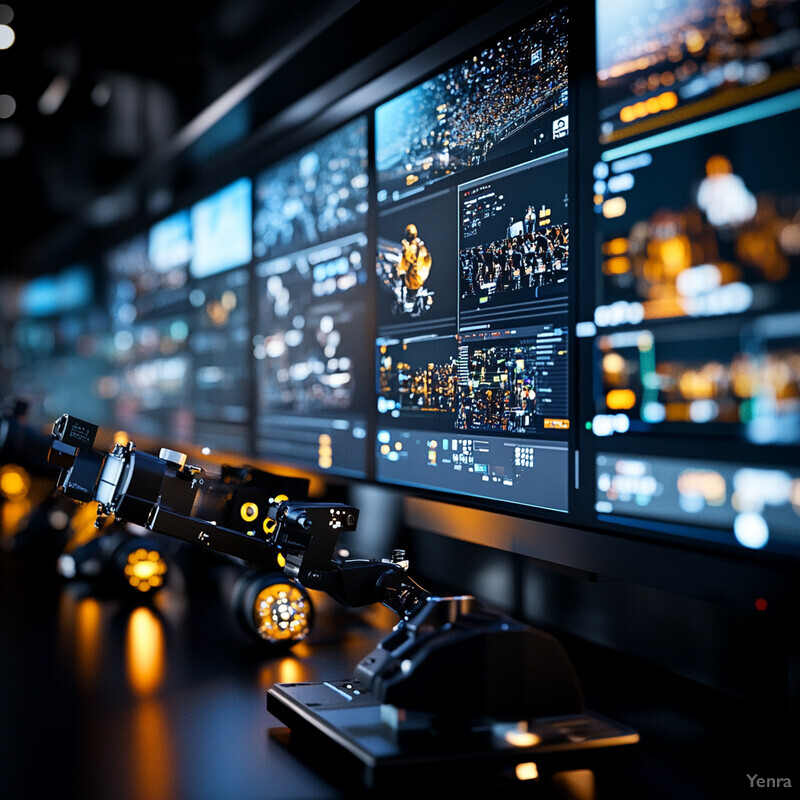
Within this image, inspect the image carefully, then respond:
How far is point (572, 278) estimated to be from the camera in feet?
6.76

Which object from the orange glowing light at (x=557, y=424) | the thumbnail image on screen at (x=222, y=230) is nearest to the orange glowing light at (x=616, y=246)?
the orange glowing light at (x=557, y=424)

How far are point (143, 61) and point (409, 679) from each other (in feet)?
10.9

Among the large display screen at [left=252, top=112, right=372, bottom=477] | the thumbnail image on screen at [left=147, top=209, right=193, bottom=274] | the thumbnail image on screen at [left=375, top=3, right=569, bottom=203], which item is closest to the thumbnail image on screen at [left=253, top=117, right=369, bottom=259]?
the large display screen at [left=252, top=112, right=372, bottom=477]

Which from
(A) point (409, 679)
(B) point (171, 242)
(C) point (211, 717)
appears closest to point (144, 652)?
(C) point (211, 717)

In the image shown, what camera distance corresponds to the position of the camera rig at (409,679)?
1.47m

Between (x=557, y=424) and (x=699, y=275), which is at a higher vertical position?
(x=699, y=275)

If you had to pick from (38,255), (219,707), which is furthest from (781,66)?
(38,255)

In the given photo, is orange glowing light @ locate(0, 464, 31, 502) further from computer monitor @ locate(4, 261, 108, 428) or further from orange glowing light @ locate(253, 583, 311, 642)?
orange glowing light @ locate(253, 583, 311, 642)

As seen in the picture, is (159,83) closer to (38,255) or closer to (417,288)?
(417,288)

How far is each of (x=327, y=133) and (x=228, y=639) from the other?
1.77 meters

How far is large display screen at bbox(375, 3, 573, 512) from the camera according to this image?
214 cm

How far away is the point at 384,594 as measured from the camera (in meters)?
1.85

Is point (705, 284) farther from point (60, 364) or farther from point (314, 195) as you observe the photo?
point (60, 364)

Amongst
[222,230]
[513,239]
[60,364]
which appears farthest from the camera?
[60,364]
